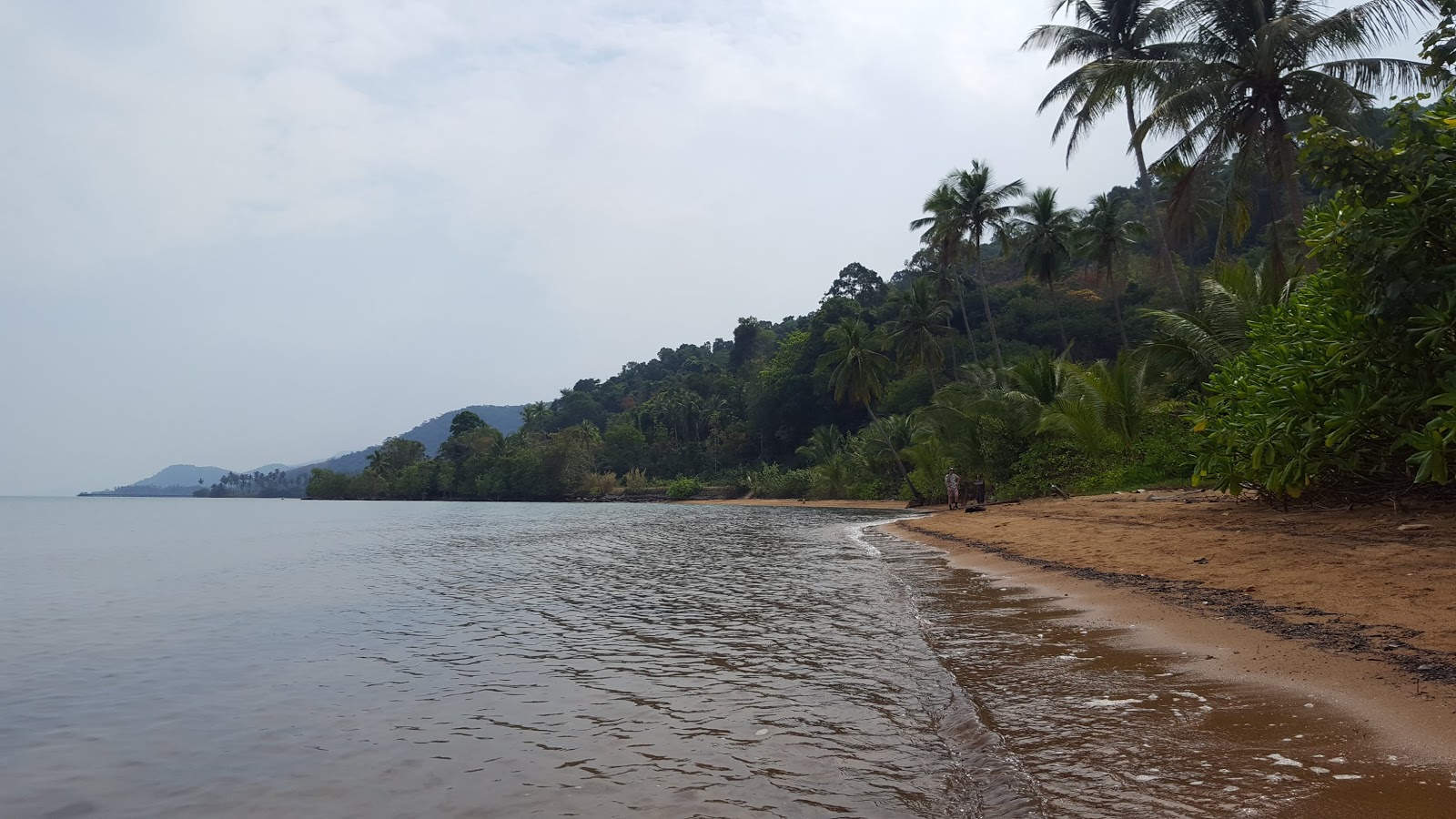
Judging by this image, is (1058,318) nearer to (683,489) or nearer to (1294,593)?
(683,489)

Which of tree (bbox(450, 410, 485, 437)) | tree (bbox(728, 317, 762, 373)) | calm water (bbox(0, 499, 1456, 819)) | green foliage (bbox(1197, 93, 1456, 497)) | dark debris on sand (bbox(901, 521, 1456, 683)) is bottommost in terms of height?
calm water (bbox(0, 499, 1456, 819))

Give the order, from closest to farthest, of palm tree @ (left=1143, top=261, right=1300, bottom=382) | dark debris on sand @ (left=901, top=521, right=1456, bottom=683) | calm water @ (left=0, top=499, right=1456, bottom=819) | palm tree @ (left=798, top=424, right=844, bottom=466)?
calm water @ (left=0, top=499, right=1456, bottom=819)
dark debris on sand @ (left=901, top=521, right=1456, bottom=683)
palm tree @ (left=1143, top=261, right=1300, bottom=382)
palm tree @ (left=798, top=424, right=844, bottom=466)

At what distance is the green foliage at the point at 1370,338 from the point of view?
8438 mm

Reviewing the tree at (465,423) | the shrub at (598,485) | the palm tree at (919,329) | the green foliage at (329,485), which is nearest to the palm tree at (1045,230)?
the palm tree at (919,329)

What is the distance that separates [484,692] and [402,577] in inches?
427

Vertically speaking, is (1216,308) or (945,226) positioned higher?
(945,226)

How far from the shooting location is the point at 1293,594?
288 inches

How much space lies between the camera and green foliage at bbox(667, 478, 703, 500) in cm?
7738

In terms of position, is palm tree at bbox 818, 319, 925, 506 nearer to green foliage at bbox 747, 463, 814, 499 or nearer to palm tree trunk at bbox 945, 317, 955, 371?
palm tree trunk at bbox 945, 317, 955, 371

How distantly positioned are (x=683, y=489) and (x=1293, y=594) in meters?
71.6

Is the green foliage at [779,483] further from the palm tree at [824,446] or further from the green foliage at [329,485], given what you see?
the green foliage at [329,485]

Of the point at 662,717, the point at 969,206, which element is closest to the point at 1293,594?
the point at 662,717

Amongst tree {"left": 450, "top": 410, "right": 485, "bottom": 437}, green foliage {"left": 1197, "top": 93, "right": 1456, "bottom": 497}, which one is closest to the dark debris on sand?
green foliage {"left": 1197, "top": 93, "right": 1456, "bottom": 497}

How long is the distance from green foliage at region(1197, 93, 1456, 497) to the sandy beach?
2.56 ft
